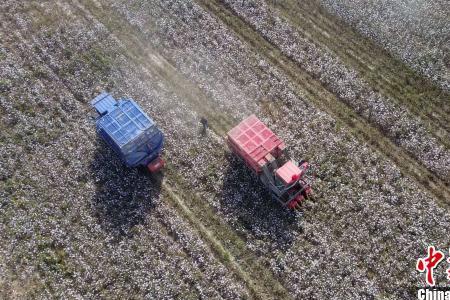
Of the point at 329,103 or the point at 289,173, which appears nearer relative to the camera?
the point at 289,173

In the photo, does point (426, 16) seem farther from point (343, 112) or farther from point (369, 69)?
point (343, 112)

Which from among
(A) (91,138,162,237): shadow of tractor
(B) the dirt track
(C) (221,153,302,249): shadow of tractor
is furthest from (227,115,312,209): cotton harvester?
(A) (91,138,162,237): shadow of tractor

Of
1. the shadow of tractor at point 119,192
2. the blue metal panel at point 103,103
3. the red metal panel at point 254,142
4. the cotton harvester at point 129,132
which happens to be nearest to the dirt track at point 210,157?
the shadow of tractor at point 119,192

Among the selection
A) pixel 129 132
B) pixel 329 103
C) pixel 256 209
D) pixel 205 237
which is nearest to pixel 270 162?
pixel 256 209

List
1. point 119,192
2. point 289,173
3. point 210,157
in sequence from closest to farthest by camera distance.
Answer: point 289,173, point 119,192, point 210,157

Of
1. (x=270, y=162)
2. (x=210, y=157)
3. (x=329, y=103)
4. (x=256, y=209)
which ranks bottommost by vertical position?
(x=256, y=209)

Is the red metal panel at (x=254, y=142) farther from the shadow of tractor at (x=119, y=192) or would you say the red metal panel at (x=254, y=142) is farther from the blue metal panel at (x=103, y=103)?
the blue metal panel at (x=103, y=103)

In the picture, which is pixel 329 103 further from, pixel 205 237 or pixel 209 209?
pixel 205 237
